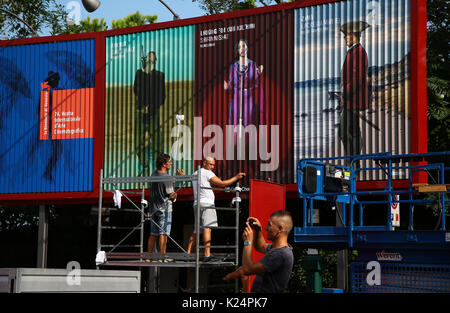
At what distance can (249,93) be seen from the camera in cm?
1750

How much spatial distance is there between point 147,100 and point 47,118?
325 centimetres

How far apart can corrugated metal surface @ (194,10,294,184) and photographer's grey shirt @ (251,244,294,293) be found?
9999 mm

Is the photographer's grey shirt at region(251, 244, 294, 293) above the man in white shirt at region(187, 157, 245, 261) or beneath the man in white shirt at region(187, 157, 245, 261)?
beneath

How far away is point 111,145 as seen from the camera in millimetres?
19328

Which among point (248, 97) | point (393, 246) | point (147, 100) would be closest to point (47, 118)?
point (147, 100)

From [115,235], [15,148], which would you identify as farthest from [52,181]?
[115,235]

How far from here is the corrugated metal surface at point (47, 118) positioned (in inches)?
774

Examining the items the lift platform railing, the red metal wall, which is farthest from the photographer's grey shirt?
the red metal wall

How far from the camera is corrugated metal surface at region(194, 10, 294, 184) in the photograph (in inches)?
669

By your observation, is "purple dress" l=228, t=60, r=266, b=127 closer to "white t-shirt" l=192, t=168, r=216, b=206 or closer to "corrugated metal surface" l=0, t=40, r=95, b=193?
"white t-shirt" l=192, t=168, r=216, b=206

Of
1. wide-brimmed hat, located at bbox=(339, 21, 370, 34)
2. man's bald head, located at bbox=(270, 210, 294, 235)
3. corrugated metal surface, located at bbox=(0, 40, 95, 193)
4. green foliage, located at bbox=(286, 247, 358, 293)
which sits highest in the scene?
wide-brimmed hat, located at bbox=(339, 21, 370, 34)

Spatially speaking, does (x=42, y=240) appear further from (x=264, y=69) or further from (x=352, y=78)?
Answer: (x=352, y=78)

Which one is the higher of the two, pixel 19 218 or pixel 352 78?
pixel 352 78

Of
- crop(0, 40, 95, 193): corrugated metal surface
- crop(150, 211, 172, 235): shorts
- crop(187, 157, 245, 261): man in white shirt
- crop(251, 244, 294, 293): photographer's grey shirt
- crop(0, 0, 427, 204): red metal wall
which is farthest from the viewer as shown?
crop(0, 40, 95, 193): corrugated metal surface
